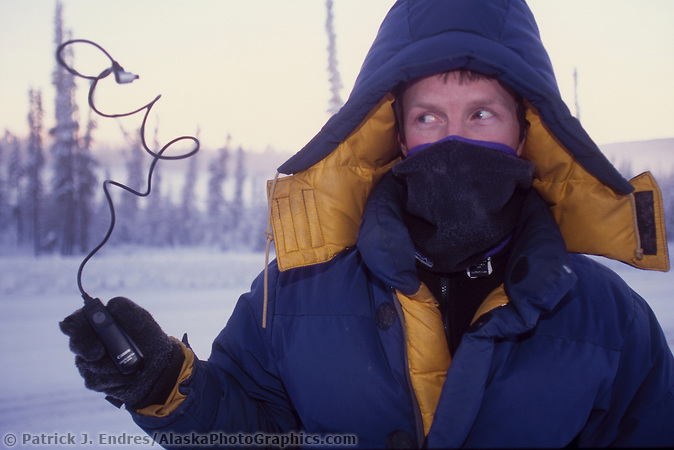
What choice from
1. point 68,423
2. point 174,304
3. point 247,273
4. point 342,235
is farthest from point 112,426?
point 247,273

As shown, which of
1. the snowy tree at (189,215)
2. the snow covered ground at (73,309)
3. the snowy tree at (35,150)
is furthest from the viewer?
the snowy tree at (189,215)

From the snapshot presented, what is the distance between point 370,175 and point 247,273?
8.49 meters

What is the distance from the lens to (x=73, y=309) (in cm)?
666

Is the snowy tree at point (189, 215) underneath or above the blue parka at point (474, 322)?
underneath

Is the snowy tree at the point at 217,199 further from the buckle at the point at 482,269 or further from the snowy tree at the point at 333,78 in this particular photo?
the buckle at the point at 482,269

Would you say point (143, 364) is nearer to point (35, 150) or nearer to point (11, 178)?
point (35, 150)

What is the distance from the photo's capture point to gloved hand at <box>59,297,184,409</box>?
4.73 feet

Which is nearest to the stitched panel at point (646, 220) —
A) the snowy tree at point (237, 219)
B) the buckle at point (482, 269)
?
the buckle at point (482, 269)

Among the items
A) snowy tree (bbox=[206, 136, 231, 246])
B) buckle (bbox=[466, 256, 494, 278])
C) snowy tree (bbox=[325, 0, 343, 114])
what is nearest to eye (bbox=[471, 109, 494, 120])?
buckle (bbox=[466, 256, 494, 278])

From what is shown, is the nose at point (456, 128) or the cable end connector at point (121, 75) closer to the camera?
the cable end connector at point (121, 75)

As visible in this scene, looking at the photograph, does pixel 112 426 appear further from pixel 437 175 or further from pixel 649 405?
pixel 649 405

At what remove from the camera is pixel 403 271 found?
5.24 ft

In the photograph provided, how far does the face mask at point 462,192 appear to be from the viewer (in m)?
1.65

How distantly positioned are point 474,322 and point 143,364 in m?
1.31
